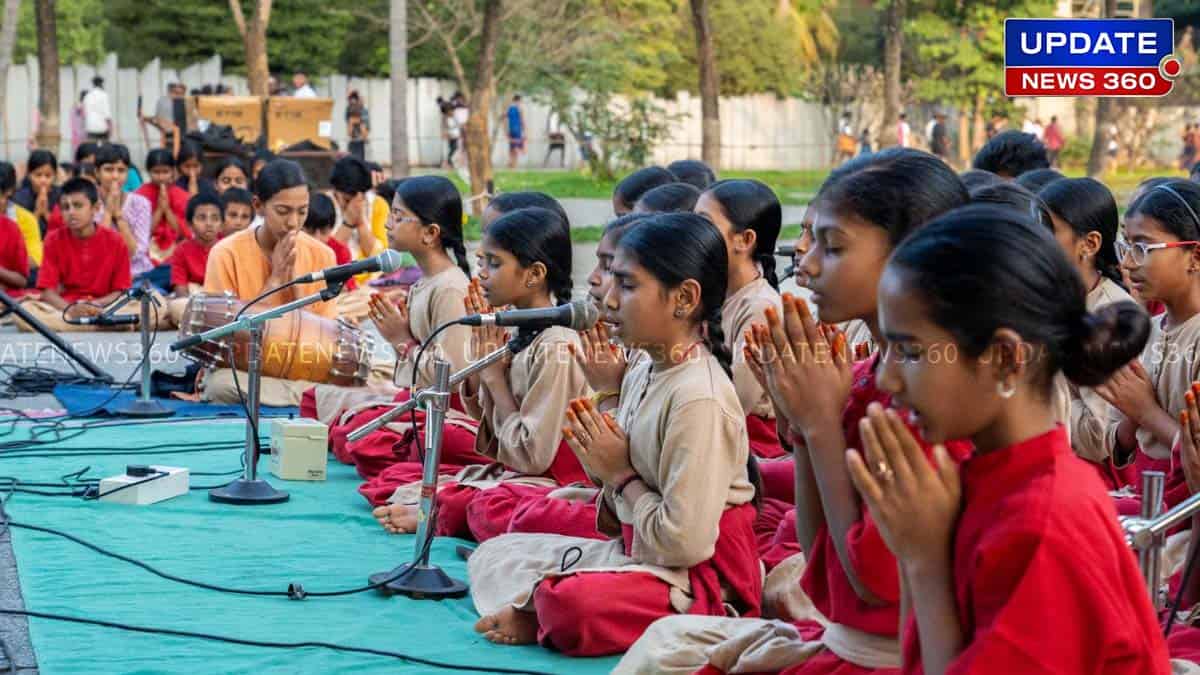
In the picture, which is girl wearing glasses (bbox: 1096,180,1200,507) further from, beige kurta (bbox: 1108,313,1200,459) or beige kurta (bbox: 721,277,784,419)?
beige kurta (bbox: 721,277,784,419)

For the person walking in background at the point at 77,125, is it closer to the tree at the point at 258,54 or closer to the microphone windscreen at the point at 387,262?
the tree at the point at 258,54

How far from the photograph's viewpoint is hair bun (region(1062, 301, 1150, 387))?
2.46 m

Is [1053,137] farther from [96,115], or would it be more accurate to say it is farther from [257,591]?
[257,591]

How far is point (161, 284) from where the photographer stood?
11.9 meters

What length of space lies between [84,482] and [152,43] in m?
27.7

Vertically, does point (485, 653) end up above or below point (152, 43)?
below

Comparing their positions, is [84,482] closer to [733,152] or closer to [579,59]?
[579,59]

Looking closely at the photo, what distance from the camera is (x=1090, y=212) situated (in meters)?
5.28

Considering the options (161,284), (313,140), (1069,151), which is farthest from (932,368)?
(1069,151)

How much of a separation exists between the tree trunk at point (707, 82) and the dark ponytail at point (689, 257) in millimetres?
19019

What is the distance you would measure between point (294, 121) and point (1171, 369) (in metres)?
15.3

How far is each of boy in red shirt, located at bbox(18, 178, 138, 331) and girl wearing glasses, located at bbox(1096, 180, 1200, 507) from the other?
7728 mm

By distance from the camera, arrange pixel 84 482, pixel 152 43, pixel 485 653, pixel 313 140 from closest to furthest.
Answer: pixel 485 653 < pixel 84 482 < pixel 313 140 < pixel 152 43

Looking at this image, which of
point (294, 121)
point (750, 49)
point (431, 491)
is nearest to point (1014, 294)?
point (431, 491)
